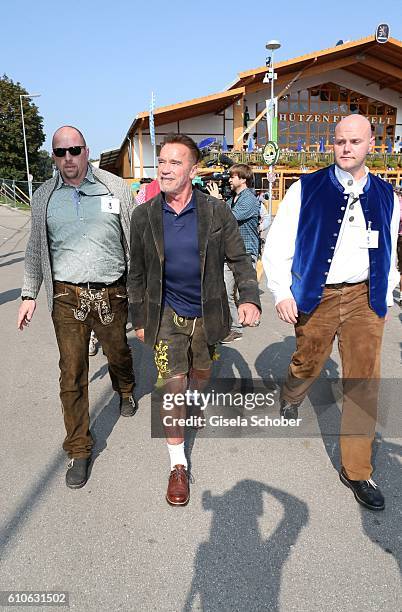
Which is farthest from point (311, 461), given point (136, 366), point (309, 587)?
point (136, 366)

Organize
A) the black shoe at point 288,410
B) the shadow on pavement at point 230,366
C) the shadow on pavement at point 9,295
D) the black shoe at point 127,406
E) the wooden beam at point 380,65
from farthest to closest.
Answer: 1. the wooden beam at point 380,65
2. the shadow on pavement at point 9,295
3. the shadow on pavement at point 230,366
4. the black shoe at point 127,406
5. the black shoe at point 288,410

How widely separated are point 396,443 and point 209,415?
142cm

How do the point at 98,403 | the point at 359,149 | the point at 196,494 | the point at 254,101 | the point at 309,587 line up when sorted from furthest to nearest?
the point at 254,101, the point at 98,403, the point at 196,494, the point at 359,149, the point at 309,587

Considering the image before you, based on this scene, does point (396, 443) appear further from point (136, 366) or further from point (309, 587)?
point (136, 366)

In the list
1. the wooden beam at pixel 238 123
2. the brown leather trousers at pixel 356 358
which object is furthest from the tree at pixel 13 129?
the brown leather trousers at pixel 356 358

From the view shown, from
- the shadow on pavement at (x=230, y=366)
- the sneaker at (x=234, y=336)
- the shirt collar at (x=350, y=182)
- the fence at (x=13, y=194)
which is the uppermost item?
the fence at (x=13, y=194)

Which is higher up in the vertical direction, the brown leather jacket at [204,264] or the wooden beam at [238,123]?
the wooden beam at [238,123]

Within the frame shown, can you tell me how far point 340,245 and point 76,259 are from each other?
5.29 ft

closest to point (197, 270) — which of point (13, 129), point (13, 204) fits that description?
point (13, 204)

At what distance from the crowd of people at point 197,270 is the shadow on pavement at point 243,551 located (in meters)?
0.31

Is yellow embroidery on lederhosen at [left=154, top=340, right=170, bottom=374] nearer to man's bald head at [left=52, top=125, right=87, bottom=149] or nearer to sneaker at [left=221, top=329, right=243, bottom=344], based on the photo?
man's bald head at [left=52, top=125, right=87, bottom=149]

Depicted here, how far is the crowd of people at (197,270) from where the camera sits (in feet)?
8.42

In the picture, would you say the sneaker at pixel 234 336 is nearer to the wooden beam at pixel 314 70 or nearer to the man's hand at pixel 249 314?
the man's hand at pixel 249 314

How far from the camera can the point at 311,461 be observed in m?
3.00
